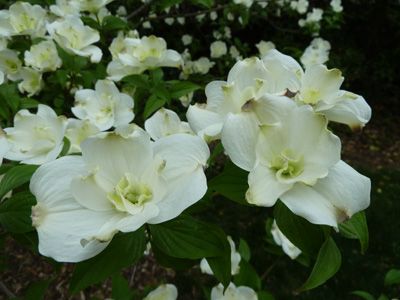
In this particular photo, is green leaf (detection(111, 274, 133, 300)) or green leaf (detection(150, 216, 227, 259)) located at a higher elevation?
green leaf (detection(150, 216, 227, 259))

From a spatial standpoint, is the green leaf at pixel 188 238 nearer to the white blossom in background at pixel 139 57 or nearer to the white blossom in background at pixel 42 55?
the white blossom in background at pixel 139 57

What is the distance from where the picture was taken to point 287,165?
0.71 meters

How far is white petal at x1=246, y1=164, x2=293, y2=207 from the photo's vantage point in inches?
26.4

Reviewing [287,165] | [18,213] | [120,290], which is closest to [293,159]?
[287,165]

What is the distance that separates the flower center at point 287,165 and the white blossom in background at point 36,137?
40 cm

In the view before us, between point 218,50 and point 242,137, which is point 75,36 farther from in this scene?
point 218,50

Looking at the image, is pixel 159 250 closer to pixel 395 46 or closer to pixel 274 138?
pixel 274 138

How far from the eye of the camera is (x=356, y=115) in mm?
803

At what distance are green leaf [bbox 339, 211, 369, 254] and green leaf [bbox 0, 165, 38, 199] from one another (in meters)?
0.51

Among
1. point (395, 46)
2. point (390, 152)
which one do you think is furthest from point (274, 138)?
point (395, 46)

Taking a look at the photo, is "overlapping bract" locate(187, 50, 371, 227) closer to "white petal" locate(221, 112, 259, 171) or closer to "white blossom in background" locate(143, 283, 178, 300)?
"white petal" locate(221, 112, 259, 171)

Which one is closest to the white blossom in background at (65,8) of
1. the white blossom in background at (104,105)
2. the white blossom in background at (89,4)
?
the white blossom in background at (89,4)

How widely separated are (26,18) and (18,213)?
0.94 meters

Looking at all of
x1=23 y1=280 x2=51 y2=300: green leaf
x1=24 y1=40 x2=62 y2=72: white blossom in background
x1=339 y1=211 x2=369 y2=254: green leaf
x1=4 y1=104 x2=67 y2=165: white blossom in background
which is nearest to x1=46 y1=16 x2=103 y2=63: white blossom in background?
x1=24 y1=40 x2=62 y2=72: white blossom in background
